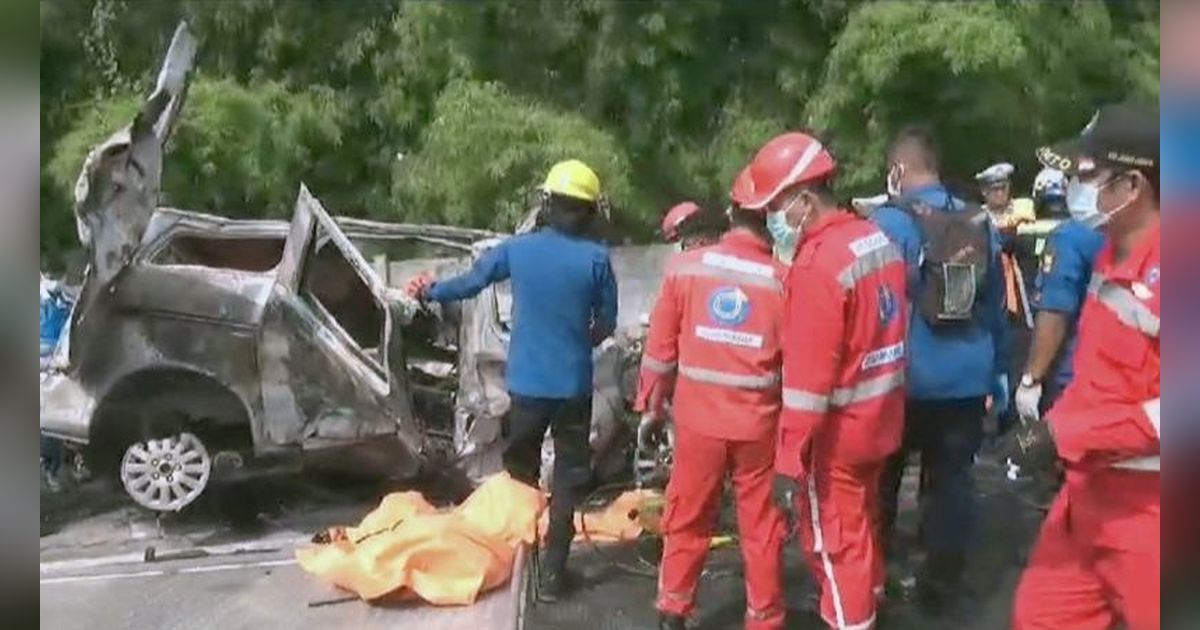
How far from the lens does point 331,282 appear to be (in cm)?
679

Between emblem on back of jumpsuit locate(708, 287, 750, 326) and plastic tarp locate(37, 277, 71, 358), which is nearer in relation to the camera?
emblem on back of jumpsuit locate(708, 287, 750, 326)

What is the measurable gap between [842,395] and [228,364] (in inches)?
123

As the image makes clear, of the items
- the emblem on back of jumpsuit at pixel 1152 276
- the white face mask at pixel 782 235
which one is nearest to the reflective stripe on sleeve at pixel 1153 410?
the emblem on back of jumpsuit at pixel 1152 276

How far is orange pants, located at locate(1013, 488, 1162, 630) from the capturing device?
10.3 ft

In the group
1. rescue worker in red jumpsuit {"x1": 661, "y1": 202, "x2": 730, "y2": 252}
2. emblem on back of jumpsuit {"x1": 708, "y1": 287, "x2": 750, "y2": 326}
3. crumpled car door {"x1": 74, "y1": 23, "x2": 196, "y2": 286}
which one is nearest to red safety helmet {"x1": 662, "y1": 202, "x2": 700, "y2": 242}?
rescue worker in red jumpsuit {"x1": 661, "y1": 202, "x2": 730, "y2": 252}

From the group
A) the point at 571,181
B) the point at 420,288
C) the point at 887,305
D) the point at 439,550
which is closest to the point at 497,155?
the point at 420,288

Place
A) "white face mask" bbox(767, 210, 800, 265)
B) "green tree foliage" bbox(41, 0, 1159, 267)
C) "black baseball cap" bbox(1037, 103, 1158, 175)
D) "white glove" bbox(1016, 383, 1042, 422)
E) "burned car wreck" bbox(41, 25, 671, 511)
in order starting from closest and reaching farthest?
"black baseball cap" bbox(1037, 103, 1158, 175) → "white face mask" bbox(767, 210, 800, 265) → "white glove" bbox(1016, 383, 1042, 422) → "burned car wreck" bbox(41, 25, 671, 511) → "green tree foliage" bbox(41, 0, 1159, 267)

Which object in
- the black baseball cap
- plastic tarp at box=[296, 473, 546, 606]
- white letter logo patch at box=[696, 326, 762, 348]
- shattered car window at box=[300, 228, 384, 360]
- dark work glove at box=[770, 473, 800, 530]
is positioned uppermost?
the black baseball cap

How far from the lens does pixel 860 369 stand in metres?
4.13

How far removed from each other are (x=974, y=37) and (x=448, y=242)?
4.83 m

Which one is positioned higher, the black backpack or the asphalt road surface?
the black backpack

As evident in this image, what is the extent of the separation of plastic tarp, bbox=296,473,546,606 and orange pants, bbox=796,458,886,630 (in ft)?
4.88

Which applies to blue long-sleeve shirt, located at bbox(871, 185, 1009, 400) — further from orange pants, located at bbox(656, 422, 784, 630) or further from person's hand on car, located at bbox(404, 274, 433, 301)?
person's hand on car, located at bbox(404, 274, 433, 301)

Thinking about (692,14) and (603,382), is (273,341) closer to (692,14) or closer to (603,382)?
(603,382)
